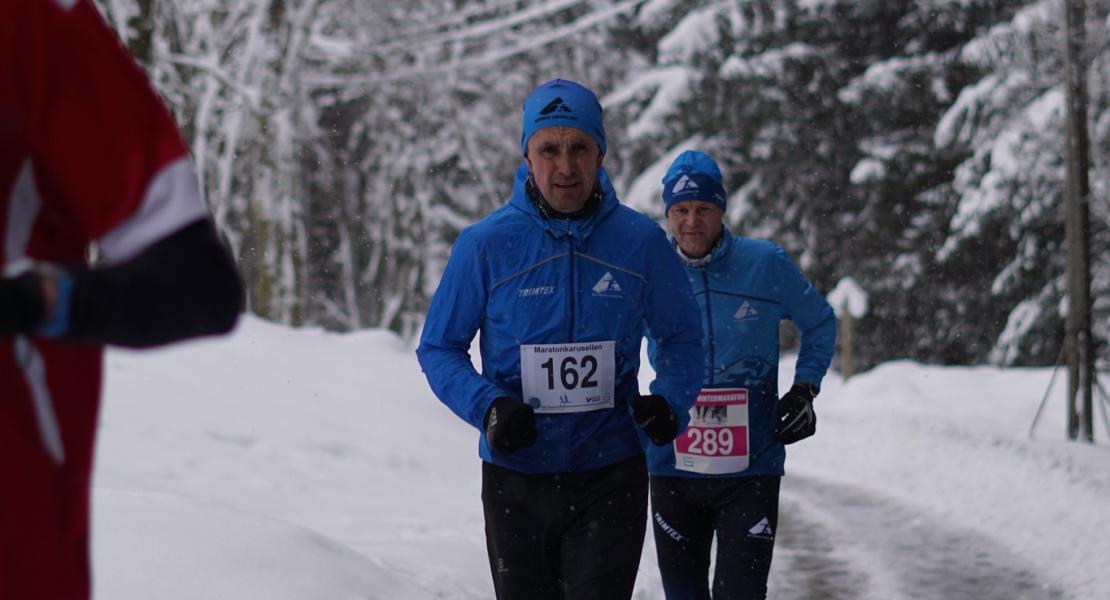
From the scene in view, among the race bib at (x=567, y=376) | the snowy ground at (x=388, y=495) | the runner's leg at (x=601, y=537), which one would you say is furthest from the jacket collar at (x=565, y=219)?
the snowy ground at (x=388, y=495)

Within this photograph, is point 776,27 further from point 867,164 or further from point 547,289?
point 547,289

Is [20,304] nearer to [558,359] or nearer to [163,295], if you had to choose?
[163,295]

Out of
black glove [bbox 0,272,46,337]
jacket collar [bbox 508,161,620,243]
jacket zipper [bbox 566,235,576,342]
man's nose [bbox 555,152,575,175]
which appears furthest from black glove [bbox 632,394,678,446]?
black glove [bbox 0,272,46,337]

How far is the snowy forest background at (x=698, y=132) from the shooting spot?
19.1 metres

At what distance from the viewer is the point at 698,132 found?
29.9 m

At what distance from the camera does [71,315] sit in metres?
1.46

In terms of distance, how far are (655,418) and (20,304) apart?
2.33 m

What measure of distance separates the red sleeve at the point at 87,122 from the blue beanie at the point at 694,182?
3.56 meters

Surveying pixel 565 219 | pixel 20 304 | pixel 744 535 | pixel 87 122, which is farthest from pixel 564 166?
pixel 20 304

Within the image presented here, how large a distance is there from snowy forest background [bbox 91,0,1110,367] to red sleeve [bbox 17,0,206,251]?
14727mm

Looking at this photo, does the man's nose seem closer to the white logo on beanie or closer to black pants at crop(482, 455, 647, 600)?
black pants at crop(482, 455, 647, 600)

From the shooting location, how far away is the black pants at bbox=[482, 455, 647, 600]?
3.58m

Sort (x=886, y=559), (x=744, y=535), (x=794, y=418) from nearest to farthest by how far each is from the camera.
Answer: (x=744, y=535) < (x=794, y=418) < (x=886, y=559)

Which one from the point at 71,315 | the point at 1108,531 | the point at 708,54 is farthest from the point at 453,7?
the point at 71,315
